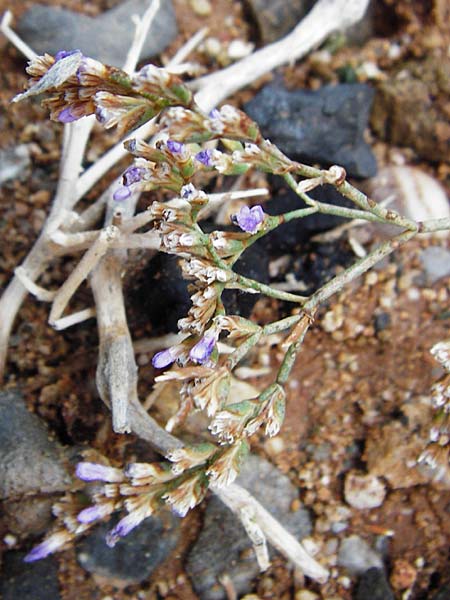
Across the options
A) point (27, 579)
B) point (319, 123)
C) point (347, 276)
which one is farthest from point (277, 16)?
point (27, 579)

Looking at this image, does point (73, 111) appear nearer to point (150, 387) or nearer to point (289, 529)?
point (150, 387)

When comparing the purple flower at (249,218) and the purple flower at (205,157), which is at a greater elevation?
the purple flower at (205,157)

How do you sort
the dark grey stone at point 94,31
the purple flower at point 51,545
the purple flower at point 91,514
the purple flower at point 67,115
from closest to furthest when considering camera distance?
the purple flower at point 67,115, the purple flower at point 91,514, the purple flower at point 51,545, the dark grey stone at point 94,31

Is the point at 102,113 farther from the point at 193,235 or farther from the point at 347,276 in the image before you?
the point at 347,276

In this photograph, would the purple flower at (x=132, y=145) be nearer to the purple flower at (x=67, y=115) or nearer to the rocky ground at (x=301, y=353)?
the purple flower at (x=67, y=115)

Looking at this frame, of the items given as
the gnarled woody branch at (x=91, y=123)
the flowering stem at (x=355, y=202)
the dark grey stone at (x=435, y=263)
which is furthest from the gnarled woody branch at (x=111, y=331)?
the dark grey stone at (x=435, y=263)

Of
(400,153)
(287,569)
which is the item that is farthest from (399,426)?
(400,153)
